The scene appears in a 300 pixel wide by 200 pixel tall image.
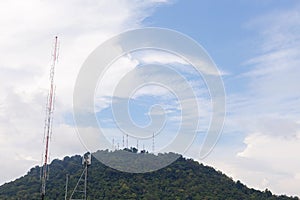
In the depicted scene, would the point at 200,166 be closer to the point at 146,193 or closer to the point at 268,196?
the point at 268,196

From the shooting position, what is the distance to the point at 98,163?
95062 mm

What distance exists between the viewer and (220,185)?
92.1 m

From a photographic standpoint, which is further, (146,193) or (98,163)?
(98,163)

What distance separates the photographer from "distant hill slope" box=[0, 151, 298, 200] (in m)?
81.4

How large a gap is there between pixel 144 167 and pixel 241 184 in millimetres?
29014

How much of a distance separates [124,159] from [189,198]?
1345 cm

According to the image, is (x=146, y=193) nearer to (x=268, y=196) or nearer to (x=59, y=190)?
(x=59, y=190)

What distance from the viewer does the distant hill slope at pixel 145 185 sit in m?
81.4

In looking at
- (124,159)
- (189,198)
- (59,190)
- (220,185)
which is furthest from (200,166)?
(59,190)

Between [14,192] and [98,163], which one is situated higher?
[98,163]

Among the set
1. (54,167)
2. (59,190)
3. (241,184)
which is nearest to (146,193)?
(59,190)

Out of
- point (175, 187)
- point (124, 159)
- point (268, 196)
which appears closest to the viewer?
point (124, 159)

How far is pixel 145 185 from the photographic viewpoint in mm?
86438

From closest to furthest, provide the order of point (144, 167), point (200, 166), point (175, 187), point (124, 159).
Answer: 1. point (144, 167)
2. point (124, 159)
3. point (175, 187)
4. point (200, 166)
